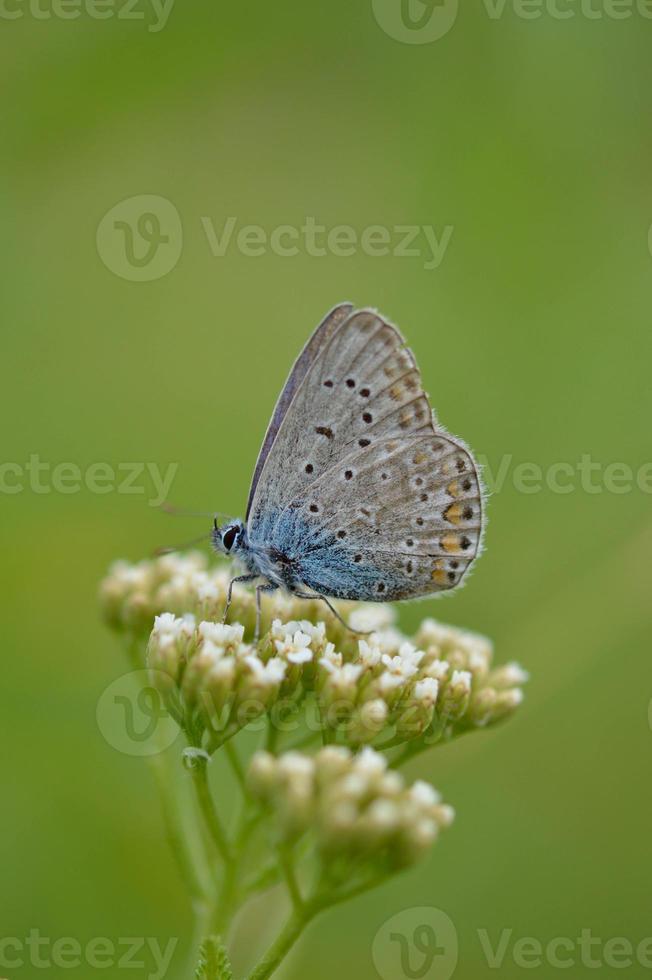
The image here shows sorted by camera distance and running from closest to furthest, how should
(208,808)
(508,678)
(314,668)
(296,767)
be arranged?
1. (296,767)
2. (208,808)
3. (314,668)
4. (508,678)

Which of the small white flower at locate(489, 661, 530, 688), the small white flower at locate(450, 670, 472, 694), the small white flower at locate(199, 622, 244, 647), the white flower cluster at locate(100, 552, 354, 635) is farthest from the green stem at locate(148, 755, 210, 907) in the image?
the small white flower at locate(489, 661, 530, 688)

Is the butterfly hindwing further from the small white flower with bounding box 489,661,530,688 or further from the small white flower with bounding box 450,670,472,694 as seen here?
the small white flower with bounding box 450,670,472,694

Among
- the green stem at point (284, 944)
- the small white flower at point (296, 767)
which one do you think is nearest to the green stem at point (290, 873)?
the green stem at point (284, 944)

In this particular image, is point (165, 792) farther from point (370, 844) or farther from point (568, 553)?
point (568, 553)

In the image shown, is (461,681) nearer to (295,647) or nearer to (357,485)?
(295,647)

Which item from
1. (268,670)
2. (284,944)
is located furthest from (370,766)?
(268,670)
